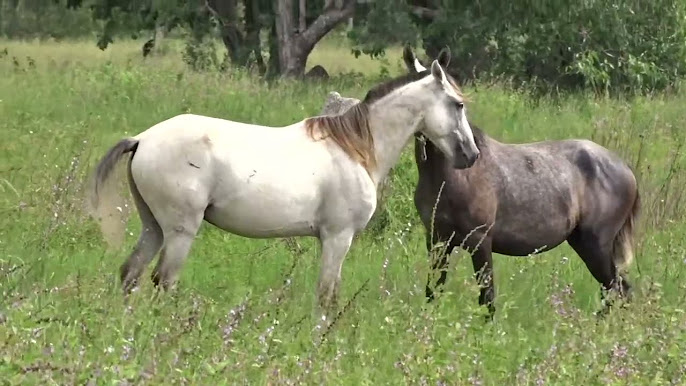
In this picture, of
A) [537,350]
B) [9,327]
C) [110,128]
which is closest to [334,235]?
[537,350]

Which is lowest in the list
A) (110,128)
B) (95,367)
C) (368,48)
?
(368,48)

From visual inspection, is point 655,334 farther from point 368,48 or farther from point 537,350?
point 368,48

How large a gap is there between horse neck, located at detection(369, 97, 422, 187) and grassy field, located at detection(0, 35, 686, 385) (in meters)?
0.72

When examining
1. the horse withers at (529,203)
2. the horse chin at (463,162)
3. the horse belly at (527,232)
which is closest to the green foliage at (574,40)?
the horse withers at (529,203)

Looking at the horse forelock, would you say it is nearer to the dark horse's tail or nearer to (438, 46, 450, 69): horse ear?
(438, 46, 450, 69): horse ear

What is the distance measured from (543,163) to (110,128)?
7079 mm

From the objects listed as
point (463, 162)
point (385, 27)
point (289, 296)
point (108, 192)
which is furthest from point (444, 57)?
point (385, 27)

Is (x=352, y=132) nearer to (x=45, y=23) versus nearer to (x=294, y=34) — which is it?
(x=294, y=34)

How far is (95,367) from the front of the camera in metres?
4.19

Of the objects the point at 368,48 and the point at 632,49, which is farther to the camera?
the point at 368,48

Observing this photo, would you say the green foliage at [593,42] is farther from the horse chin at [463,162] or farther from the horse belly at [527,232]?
the horse chin at [463,162]

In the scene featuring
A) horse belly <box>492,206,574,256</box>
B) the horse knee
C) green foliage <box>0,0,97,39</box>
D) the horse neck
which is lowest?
green foliage <box>0,0,97,39</box>

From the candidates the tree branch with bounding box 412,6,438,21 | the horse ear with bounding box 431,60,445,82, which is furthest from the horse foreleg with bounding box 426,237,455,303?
the tree branch with bounding box 412,6,438,21

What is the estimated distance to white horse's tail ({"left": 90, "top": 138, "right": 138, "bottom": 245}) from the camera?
647 centimetres
